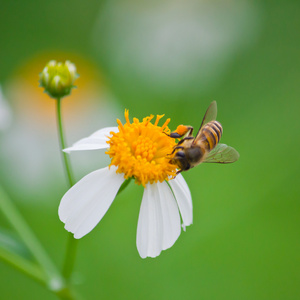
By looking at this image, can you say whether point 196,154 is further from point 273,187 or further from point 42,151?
point 42,151

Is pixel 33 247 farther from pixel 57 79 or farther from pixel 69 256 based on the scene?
pixel 57 79

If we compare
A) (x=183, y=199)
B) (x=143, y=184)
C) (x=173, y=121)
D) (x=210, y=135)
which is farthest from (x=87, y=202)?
(x=173, y=121)

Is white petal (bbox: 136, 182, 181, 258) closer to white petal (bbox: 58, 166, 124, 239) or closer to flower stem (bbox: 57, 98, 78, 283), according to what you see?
white petal (bbox: 58, 166, 124, 239)

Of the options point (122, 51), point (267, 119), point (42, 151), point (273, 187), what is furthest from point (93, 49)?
point (273, 187)

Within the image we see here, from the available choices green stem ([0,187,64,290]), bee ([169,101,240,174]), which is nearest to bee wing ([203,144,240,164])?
bee ([169,101,240,174])

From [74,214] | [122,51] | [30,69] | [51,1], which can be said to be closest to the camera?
[74,214]

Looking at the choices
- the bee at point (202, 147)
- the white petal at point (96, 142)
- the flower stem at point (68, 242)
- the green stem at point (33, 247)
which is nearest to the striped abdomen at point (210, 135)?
the bee at point (202, 147)
